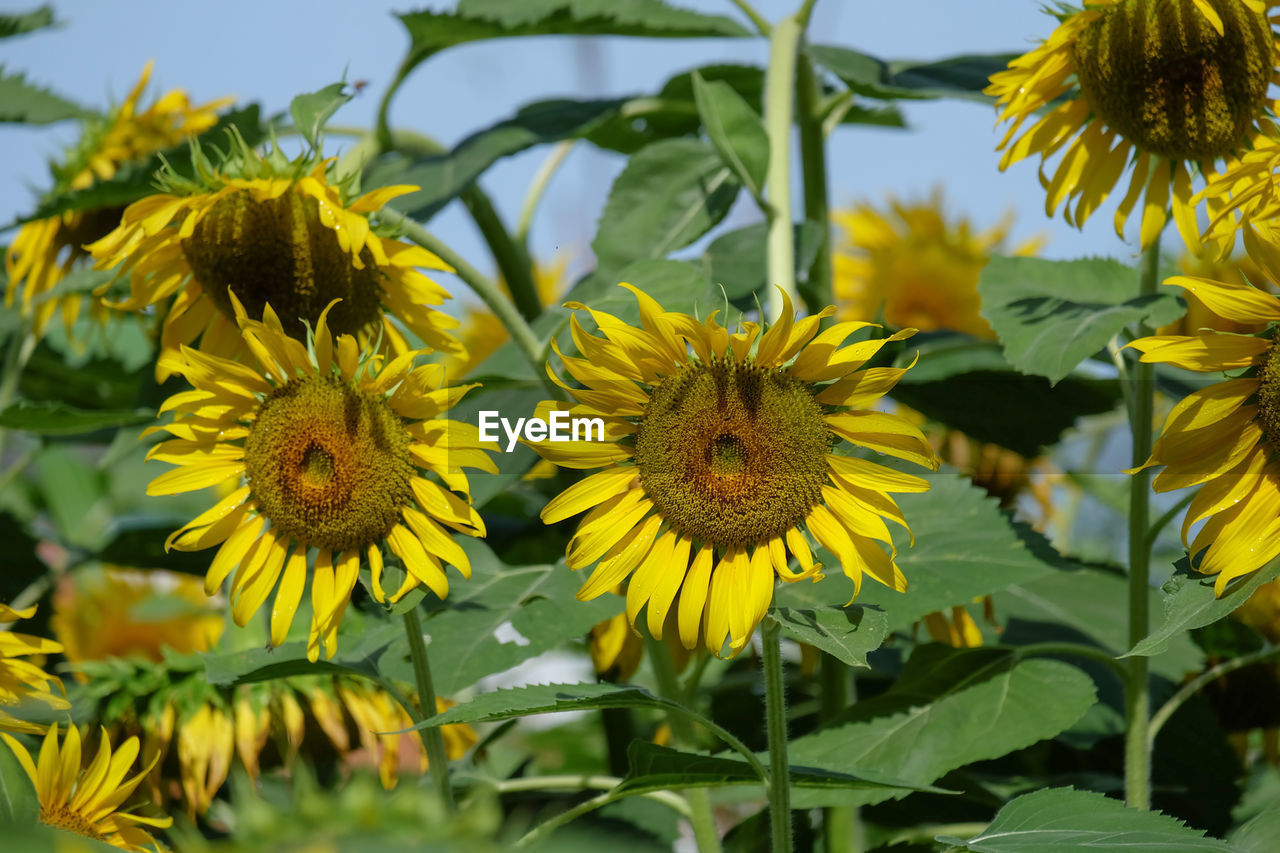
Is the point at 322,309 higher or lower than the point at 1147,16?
lower

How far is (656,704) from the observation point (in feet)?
2.29

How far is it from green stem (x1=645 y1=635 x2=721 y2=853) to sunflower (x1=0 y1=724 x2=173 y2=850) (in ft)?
1.10

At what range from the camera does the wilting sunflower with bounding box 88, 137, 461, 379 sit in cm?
80

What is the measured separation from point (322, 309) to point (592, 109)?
55cm

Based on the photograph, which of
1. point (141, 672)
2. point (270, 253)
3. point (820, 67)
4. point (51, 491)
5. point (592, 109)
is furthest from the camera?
point (51, 491)

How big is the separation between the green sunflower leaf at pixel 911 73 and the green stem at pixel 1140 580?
28 centimetres

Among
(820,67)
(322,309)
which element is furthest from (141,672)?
(820,67)

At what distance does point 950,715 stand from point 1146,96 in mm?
429

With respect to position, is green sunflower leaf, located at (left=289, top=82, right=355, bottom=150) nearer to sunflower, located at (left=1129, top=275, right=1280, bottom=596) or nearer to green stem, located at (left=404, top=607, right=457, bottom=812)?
green stem, located at (left=404, top=607, right=457, bottom=812)

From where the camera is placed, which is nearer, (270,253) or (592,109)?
(270,253)

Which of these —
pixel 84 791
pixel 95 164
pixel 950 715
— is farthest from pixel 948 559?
pixel 95 164

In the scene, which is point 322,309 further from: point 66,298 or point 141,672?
point 66,298

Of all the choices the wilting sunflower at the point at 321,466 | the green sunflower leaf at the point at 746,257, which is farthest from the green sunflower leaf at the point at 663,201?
the wilting sunflower at the point at 321,466

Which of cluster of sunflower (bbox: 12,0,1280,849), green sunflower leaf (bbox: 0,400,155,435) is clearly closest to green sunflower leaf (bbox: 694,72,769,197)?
cluster of sunflower (bbox: 12,0,1280,849)
